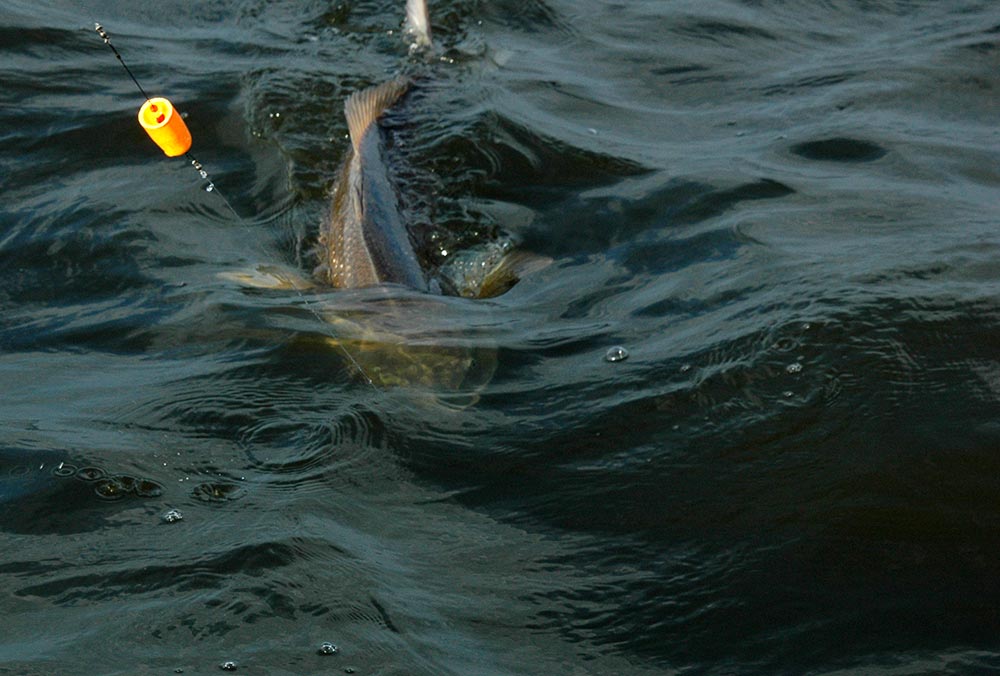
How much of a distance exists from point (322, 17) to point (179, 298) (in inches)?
166

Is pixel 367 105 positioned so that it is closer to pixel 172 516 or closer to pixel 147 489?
pixel 147 489

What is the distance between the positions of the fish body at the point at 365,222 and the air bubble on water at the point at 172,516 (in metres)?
1.83

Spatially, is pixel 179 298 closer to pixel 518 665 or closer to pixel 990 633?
pixel 518 665

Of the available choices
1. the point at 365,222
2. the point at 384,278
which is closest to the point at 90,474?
the point at 384,278

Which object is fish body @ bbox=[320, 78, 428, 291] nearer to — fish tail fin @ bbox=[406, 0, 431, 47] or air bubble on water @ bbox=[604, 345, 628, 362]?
air bubble on water @ bbox=[604, 345, 628, 362]

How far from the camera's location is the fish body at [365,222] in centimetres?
537

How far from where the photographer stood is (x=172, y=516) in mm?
3600

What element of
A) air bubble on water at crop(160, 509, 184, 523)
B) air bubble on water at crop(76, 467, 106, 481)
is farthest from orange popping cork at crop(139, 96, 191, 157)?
air bubble on water at crop(160, 509, 184, 523)

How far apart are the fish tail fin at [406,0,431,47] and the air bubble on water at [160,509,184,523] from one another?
5.35 meters

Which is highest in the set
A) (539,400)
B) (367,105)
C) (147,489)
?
(367,105)

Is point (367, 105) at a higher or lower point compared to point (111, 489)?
higher

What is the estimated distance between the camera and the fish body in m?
5.37

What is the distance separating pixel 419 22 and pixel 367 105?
5.29 feet

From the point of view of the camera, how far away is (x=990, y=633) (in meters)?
3.13
